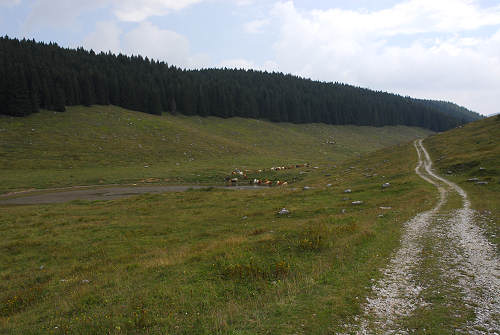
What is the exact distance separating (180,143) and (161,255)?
6991cm

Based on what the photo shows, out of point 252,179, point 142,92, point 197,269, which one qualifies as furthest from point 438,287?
point 142,92

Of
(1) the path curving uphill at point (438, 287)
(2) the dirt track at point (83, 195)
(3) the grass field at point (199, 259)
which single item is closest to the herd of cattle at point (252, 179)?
(2) the dirt track at point (83, 195)

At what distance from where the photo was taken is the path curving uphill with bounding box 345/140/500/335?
734cm

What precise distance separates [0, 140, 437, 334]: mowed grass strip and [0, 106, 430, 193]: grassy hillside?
29.5m

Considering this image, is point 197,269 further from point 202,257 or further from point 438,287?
point 438,287

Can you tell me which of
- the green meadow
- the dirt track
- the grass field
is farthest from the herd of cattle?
the grass field

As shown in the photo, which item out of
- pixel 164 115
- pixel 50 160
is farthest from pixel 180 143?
pixel 164 115

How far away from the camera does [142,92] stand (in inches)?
4685

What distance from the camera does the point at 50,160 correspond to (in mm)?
60062

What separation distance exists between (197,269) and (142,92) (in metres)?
121

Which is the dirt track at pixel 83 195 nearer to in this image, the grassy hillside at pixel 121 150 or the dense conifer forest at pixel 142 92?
the grassy hillside at pixel 121 150

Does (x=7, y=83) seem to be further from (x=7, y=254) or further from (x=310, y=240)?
(x=310, y=240)

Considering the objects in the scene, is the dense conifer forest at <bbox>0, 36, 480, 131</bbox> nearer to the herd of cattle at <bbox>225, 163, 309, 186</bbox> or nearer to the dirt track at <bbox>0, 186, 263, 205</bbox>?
the dirt track at <bbox>0, 186, 263, 205</bbox>

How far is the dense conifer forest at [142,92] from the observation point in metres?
86.8
